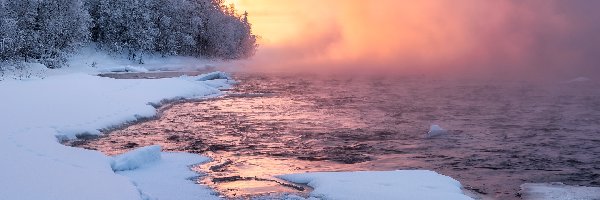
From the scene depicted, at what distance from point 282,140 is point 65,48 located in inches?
1806

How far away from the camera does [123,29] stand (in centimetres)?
7244

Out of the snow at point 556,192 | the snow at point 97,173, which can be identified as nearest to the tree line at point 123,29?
the snow at point 97,173

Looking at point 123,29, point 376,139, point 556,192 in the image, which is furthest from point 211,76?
point 556,192

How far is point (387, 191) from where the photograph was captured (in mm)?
11508

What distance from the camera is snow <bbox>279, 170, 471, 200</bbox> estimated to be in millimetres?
11242

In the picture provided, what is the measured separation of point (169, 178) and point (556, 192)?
772cm

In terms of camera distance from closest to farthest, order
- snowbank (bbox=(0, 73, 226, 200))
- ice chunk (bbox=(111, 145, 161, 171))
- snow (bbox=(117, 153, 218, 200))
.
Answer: snowbank (bbox=(0, 73, 226, 200)) < snow (bbox=(117, 153, 218, 200)) < ice chunk (bbox=(111, 145, 161, 171))

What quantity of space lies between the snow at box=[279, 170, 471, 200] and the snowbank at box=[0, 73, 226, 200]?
7.60ft

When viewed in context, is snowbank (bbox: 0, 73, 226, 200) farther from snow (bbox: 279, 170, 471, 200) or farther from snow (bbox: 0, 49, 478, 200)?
snow (bbox: 279, 170, 471, 200)

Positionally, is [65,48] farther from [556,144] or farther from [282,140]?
[556,144]

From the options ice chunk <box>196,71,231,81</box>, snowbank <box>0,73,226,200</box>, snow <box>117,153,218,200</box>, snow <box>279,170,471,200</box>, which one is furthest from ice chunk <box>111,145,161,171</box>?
ice chunk <box>196,71,231,81</box>

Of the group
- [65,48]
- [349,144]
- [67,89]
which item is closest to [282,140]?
[349,144]

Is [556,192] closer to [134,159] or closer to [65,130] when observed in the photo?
[134,159]

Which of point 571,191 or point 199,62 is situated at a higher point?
point 199,62
